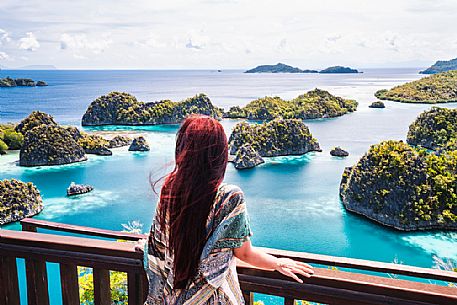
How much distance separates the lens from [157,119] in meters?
57.1

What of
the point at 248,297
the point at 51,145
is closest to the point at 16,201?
the point at 51,145

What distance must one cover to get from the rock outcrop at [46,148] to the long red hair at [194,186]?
120ft

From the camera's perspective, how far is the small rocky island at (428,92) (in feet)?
249

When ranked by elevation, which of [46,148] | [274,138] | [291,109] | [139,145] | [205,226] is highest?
[205,226]

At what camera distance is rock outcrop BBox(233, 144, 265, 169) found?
3447 cm

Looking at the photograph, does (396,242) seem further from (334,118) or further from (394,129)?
(334,118)

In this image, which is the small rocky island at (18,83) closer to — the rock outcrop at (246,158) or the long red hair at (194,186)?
the rock outcrop at (246,158)

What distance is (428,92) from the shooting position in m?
77.9

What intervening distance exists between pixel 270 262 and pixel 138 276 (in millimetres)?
536

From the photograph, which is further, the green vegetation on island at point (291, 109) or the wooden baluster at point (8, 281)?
the green vegetation on island at point (291, 109)

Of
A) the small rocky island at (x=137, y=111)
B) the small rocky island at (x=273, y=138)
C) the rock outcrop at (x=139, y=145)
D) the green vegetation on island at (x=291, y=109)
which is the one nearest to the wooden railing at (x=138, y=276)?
the small rocky island at (x=273, y=138)

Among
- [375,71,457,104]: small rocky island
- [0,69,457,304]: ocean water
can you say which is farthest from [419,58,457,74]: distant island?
[0,69,457,304]: ocean water

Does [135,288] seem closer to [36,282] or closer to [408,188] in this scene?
[36,282]

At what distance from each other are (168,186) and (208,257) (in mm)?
241
